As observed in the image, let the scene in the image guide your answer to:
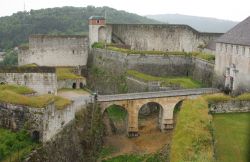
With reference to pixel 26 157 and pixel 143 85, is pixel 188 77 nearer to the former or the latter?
pixel 143 85

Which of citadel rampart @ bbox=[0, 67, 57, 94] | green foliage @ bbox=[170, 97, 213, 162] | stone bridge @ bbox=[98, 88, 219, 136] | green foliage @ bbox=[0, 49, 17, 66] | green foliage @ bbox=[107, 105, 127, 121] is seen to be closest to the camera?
green foliage @ bbox=[170, 97, 213, 162]

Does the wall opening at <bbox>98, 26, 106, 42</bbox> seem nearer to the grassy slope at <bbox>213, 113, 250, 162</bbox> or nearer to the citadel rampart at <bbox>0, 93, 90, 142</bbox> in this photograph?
the citadel rampart at <bbox>0, 93, 90, 142</bbox>

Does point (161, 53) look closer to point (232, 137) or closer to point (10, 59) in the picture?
point (232, 137)

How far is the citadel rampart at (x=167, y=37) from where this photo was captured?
51.8 metres

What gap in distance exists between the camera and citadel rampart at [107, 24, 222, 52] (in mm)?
51812

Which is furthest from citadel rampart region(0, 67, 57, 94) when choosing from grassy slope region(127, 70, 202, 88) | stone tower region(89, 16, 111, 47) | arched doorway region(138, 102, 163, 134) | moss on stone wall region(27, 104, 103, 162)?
stone tower region(89, 16, 111, 47)

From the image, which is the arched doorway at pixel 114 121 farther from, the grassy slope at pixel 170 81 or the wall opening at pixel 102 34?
the wall opening at pixel 102 34

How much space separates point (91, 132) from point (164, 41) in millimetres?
25278

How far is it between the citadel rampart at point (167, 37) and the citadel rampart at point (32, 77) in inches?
897

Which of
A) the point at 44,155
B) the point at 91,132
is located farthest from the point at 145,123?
the point at 44,155

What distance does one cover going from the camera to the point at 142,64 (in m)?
45.4

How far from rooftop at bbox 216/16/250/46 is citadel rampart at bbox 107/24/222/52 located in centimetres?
1343

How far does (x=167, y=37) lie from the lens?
5250 centimetres

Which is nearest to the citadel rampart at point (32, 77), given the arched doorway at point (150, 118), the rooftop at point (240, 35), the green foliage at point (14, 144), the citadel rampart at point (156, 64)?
the arched doorway at point (150, 118)
